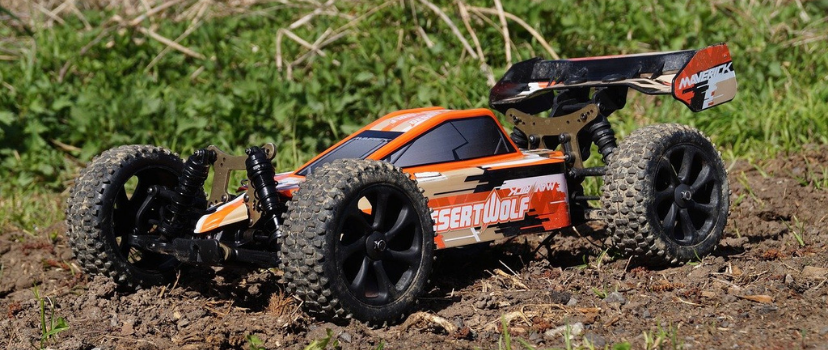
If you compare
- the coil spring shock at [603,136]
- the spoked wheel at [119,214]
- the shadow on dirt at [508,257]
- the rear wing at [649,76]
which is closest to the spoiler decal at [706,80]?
the rear wing at [649,76]

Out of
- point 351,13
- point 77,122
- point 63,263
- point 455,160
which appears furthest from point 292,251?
point 351,13

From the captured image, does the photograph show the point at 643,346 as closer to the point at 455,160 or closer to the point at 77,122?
the point at 455,160

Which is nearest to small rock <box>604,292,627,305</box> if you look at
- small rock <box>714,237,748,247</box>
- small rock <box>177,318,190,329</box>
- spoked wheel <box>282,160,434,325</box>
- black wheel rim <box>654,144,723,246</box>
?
black wheel rim <box>654,144,723,246</box>

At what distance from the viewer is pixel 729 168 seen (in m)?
7.67

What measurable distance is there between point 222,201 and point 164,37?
18.9 ft

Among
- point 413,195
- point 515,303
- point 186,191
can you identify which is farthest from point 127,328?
point 515,303

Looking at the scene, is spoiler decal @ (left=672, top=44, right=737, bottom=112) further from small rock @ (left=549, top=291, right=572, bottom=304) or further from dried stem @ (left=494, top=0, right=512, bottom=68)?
dried stem @ (left=494, top=0, right=512, bottom=68)

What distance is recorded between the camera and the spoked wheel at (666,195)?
17.3ft

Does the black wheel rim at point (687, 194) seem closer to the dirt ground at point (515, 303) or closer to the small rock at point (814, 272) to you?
the dirt ground at point (515, 303)

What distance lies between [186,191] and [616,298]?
2170 millimetres

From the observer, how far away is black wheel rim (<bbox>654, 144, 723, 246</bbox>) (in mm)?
5480

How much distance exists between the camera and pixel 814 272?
5164 mm

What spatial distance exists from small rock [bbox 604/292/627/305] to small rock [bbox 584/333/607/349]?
55cm

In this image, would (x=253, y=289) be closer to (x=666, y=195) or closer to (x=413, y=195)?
(x=413, y=195)
